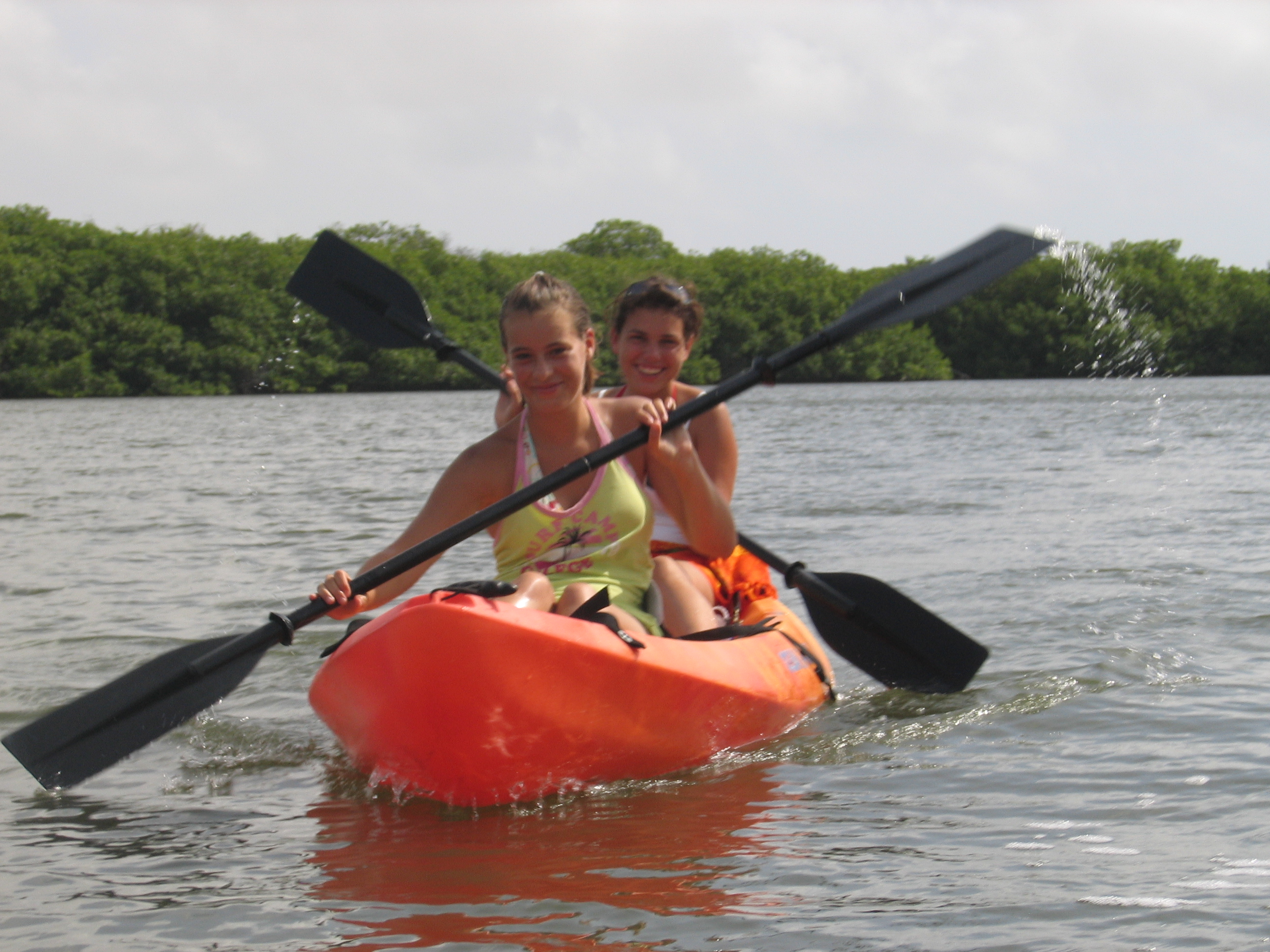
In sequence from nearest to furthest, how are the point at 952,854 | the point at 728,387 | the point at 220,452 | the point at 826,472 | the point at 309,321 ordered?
1. the point at 952,854
2. the point at 728,387
3. the point at 826,472
4. the point at 220,452
5. the point at 309,321

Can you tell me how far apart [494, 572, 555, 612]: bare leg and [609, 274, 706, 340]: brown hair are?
1.31m

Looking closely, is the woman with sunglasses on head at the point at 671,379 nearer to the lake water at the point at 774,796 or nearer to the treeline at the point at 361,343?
the lake water at the point at 774,796

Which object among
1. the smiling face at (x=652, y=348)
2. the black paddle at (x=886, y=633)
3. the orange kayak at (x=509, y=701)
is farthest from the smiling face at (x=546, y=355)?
the black paddle at (x=886, y=633)

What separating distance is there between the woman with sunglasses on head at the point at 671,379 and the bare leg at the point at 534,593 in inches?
37.1

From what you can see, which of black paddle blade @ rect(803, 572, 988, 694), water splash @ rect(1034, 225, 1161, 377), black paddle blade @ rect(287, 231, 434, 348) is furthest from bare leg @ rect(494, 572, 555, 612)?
water splash @ rect(1034, 225, 1161, 377)

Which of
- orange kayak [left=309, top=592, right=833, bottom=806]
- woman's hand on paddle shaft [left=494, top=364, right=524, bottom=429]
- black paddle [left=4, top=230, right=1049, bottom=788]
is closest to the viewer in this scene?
orange kayak [left=309, top=592, right=833, bottom=806]

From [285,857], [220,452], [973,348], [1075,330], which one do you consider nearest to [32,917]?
[285,857]

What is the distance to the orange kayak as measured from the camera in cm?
301

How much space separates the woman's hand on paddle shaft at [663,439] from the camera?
11.7 ft

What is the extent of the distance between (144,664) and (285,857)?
957mm

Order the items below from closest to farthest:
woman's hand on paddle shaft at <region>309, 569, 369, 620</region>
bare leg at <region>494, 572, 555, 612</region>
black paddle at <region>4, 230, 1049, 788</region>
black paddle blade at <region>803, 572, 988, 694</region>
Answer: bare leg at <region>494, 572, 555, 612</region>
woman's hand on paddle shaft at <region>309, 569, 369, 620</region>
black paddle at <region>4, 230, 1049, 788</region>
black paddle blade at <region>803, 572, 988, 694</region>

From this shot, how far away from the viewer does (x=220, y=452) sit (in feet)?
54.7

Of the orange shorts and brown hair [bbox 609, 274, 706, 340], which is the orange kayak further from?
brown hair [bbox 609, 274, 706, 340]

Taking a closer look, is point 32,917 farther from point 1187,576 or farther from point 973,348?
point 973,348
